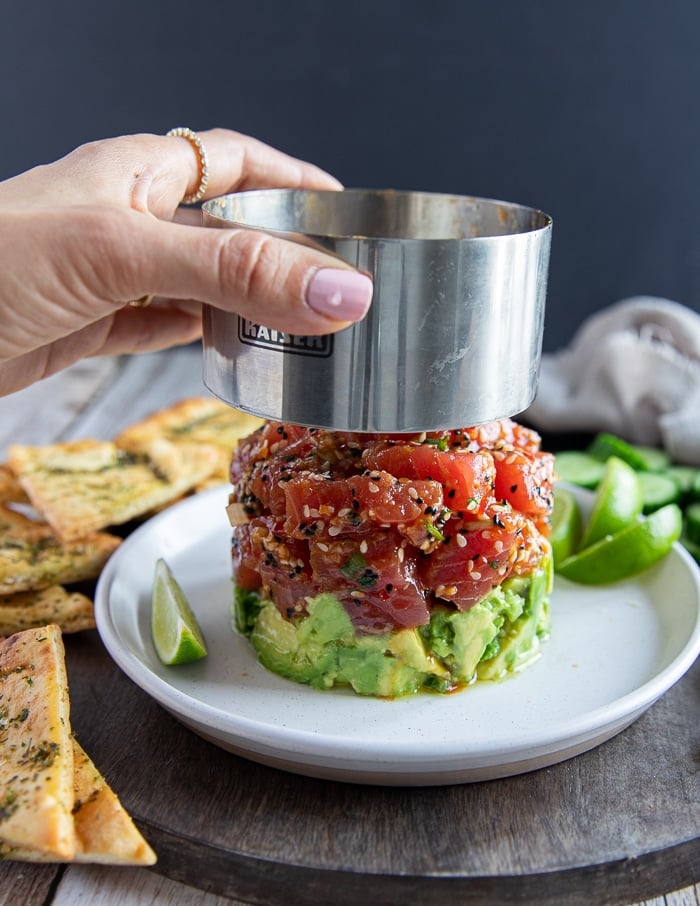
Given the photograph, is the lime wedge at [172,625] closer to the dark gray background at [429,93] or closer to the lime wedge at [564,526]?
the lime wedge at [564,526]

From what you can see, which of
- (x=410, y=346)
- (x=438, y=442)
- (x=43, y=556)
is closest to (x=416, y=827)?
(x=438, y=442)

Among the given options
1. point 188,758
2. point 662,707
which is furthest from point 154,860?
point 662,707

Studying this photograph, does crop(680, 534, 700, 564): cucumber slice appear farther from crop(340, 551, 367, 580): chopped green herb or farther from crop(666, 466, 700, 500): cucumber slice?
crop(340, 551, 367, 580): chopped green herb

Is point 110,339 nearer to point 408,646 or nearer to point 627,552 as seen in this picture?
point 408,646

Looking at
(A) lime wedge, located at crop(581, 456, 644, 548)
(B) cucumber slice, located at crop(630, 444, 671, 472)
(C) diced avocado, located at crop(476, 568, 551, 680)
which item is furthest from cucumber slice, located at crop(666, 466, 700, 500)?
(C) diced avocado, located at crop(476, 568, 551, 680)

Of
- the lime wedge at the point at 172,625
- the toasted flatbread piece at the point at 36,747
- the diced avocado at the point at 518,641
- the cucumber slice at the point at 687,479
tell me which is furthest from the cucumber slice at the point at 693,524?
the toasted flatbread piece at the point at 36,747
